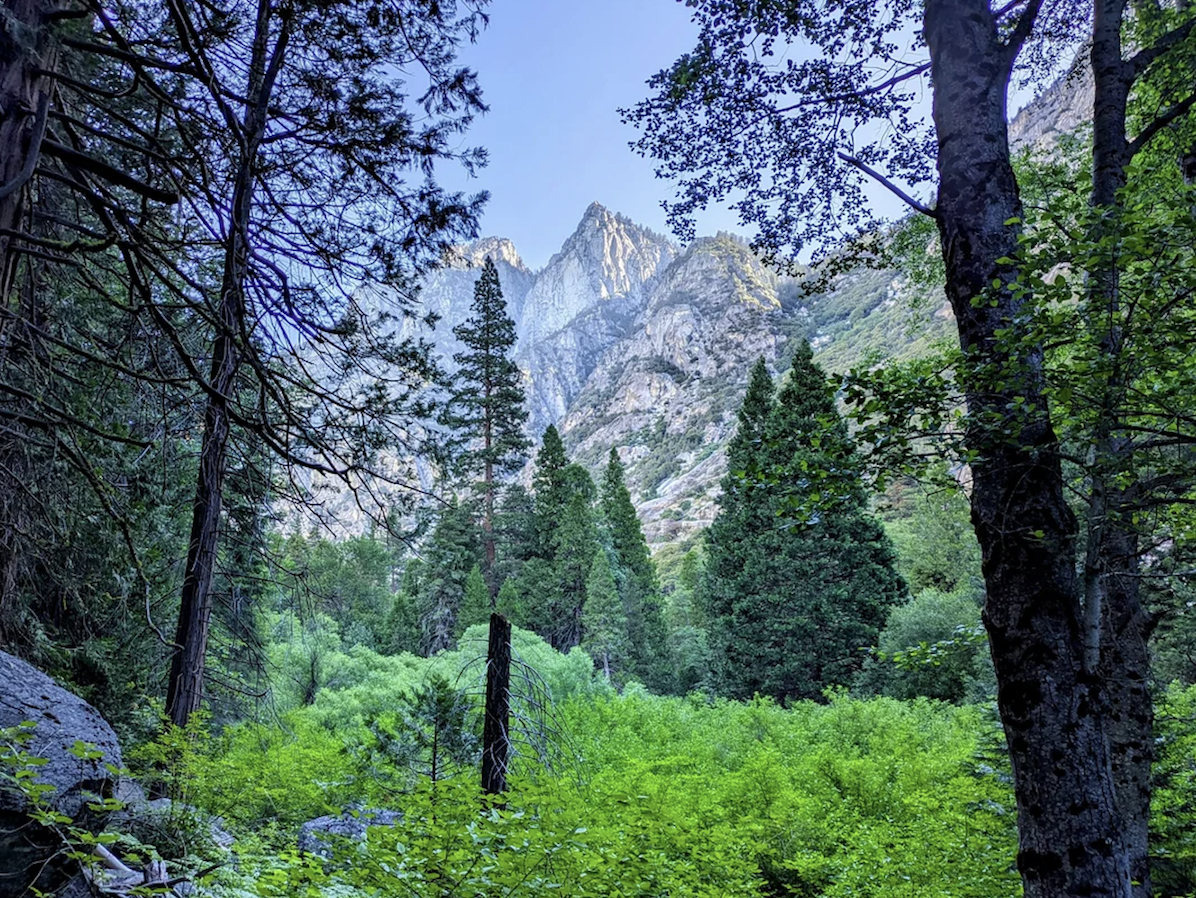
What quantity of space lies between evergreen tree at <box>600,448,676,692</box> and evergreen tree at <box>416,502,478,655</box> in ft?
23.3

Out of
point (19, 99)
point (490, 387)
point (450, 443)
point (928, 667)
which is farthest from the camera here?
point (490, 387)

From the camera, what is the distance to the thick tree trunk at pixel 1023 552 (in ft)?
6.98

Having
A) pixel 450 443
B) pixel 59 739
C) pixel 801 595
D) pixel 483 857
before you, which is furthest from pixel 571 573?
pixel 59 739

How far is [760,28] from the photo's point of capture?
3.91 m

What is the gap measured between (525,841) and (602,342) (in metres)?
193

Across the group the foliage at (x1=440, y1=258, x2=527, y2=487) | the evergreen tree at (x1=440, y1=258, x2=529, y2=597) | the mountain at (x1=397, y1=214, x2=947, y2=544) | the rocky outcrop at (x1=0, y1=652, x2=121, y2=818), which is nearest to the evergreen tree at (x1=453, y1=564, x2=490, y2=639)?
the evergreen tree at (x1=440, y1=258, x2=529, y2=597)

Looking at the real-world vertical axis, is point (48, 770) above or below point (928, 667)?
above

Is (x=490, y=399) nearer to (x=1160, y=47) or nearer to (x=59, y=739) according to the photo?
(x=59, y=739)

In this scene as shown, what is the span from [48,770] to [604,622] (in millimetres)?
20610

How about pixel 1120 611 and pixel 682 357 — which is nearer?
pixel 1120 611

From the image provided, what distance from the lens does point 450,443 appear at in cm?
469

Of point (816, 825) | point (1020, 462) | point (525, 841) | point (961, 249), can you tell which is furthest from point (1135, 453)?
point (816, 825)

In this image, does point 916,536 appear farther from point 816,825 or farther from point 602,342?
point 602,342

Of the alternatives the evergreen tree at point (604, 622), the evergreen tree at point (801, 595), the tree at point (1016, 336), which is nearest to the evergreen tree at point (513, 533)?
the evergreen tree at point (604, 622)
